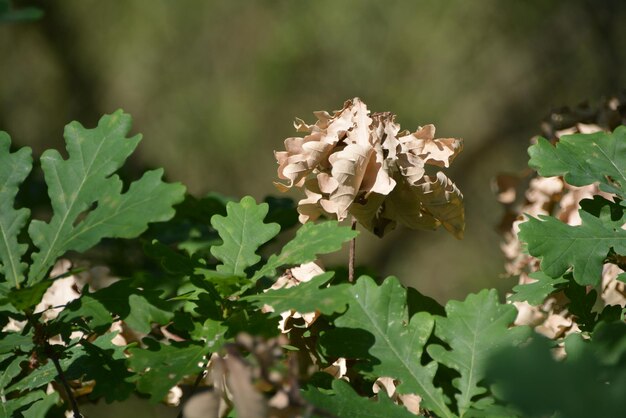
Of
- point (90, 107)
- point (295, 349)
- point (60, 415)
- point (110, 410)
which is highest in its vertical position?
point (295, 349)

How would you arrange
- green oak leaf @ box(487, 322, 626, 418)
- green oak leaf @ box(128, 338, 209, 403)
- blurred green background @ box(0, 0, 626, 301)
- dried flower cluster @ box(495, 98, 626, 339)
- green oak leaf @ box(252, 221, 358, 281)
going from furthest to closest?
1. blurred green background @ box(0, 0, 626, 301)
2. dried flower cluster @ box(495, 98, 626, 339)
3. green oak leaf @ box(252, 221, 358, 281)
4. green oak leaf @ box(128, 338, 209, 403)
5. green oak leaf @ box(487, 322, 626, 418)

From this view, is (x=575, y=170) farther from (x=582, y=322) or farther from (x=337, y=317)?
(x=337, y=317)

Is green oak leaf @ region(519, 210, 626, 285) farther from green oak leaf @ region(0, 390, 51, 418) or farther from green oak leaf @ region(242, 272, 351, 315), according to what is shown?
green oak leaf @ region(0, 390, 51, 418)

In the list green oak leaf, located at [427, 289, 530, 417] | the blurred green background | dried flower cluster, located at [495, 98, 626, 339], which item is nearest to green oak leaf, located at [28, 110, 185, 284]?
green oak leaf, located at [427, 289, 530, 417]

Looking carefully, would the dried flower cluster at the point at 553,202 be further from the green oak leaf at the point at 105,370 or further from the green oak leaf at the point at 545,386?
the green oak leaf at the point at 545,386

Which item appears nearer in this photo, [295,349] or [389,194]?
[295,349]

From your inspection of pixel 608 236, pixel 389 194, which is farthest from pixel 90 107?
pixel 608 236
